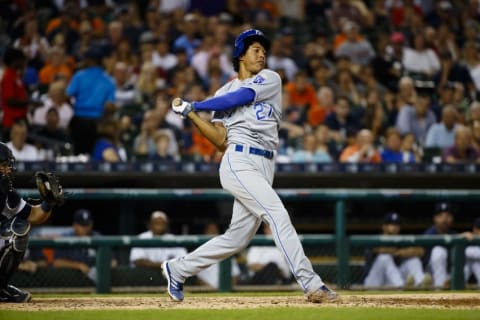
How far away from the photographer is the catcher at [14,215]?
6.79m

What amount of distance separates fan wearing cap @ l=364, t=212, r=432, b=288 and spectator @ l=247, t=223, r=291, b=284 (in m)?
0.75

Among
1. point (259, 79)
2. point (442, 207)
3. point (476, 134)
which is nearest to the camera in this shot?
point (259, 79)

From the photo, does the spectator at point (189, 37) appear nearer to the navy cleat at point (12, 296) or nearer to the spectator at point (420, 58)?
the spectator at point (420, 58)

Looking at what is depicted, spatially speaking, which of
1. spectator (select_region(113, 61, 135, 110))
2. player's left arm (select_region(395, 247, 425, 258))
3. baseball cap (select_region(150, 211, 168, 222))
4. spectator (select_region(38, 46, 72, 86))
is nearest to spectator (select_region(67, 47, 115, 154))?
spectator (select_region(113, 61, 135, 110))

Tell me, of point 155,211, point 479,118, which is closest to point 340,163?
point 155,211

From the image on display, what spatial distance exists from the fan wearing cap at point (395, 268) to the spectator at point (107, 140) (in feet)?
9.53

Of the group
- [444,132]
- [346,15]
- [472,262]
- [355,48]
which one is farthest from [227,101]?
[346,15]

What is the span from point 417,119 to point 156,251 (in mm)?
4449

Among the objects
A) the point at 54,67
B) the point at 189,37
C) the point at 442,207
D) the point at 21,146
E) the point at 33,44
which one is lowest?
the point at 442,207

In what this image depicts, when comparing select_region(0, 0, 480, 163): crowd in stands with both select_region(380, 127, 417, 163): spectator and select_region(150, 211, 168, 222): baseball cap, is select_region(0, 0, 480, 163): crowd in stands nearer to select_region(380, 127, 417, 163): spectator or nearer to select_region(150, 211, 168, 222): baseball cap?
select_region(380, 127, 417, 163): spectator

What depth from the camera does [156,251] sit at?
9547 mm

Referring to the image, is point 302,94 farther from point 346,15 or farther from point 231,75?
point 346,15

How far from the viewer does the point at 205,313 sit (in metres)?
6.27

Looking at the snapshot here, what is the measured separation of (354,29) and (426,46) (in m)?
1.16
